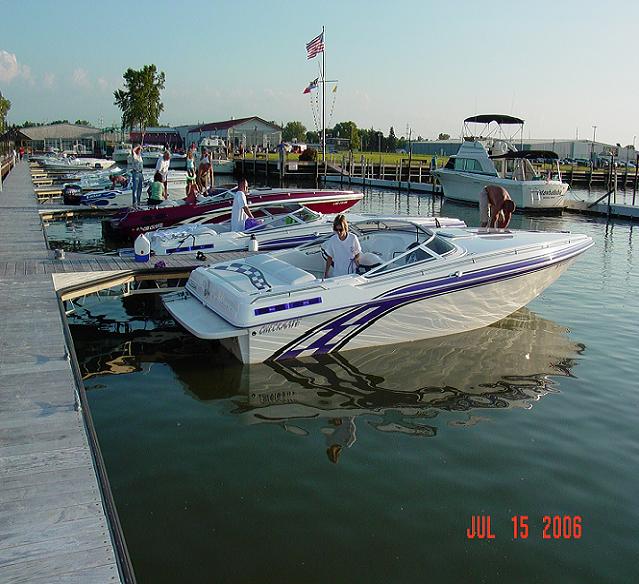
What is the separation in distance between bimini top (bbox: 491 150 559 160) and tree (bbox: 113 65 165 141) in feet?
226

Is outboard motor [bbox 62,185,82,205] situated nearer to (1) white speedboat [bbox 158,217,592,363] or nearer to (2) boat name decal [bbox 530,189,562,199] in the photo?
(1) white speedboat [bbox 158,217,592,363]

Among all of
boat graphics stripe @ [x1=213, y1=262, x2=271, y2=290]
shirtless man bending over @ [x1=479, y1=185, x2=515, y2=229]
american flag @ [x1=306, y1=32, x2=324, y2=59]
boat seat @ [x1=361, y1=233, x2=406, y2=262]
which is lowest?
boat graphics stripe @ [x1=213, y1=262, x2=271, y2=290]

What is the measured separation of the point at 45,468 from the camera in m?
4.59

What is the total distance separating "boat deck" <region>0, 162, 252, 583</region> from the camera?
3643 millimetres

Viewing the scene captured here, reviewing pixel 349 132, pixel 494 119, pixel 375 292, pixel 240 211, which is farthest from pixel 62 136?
pixel 375 292

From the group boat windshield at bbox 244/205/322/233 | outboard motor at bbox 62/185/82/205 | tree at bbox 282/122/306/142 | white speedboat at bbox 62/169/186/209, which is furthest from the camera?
tree at bbox 282/122/306/142

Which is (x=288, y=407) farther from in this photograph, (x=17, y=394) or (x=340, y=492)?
(x=17, y=394)

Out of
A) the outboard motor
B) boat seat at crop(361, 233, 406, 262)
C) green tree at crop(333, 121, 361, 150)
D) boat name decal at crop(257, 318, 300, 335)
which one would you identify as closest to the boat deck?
boat name decal at crop(257, 318, 300, 335)

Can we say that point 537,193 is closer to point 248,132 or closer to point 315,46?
point 315,46

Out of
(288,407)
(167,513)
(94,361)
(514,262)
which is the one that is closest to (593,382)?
(514,262)

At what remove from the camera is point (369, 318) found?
8438 mm

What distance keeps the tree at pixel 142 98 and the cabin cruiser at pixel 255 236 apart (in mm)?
80324

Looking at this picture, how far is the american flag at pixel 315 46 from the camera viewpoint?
37.8 metres

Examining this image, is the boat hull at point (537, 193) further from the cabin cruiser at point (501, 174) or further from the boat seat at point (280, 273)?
the boat seat at point (280, 273)
